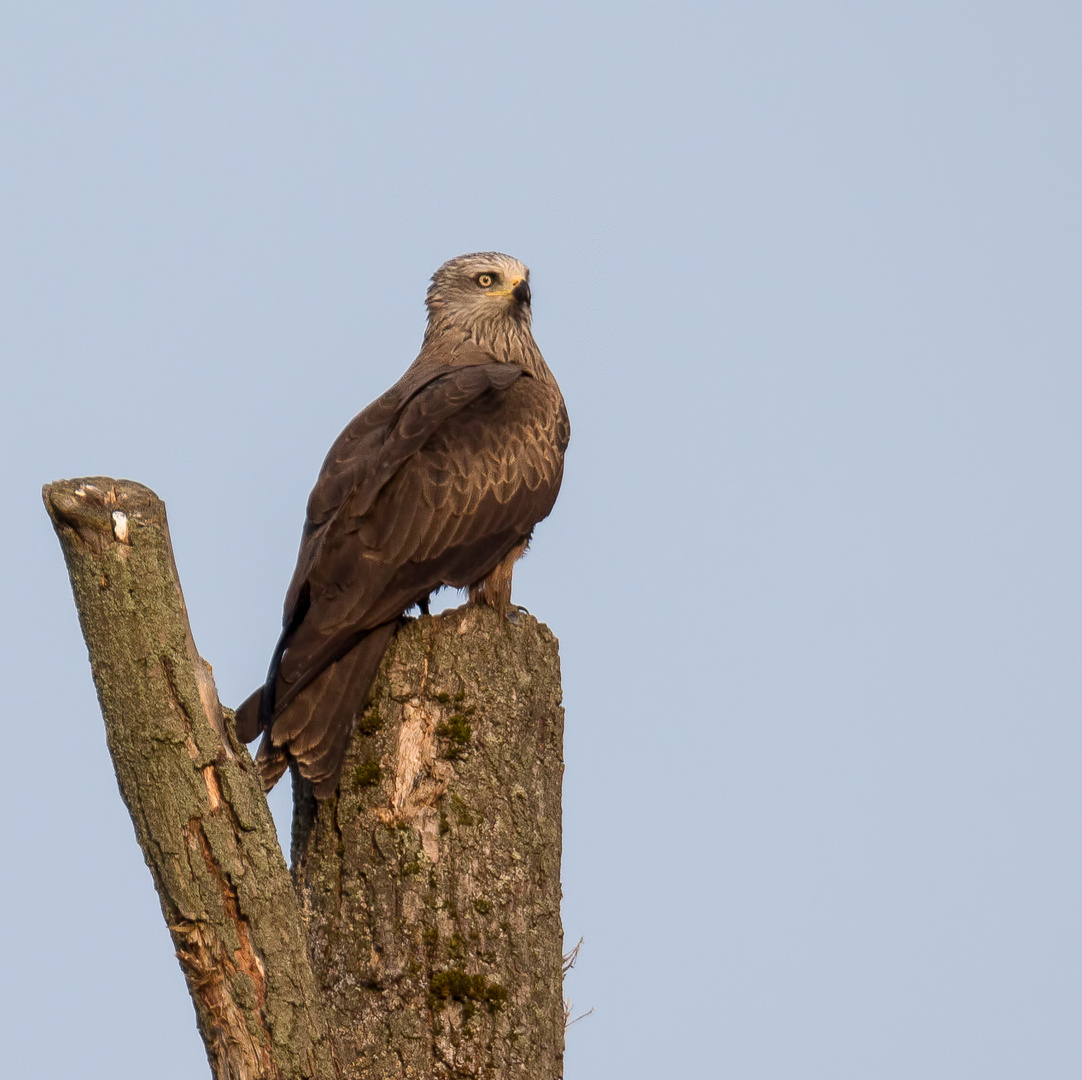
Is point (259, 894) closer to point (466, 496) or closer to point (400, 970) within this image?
point (400, 970)

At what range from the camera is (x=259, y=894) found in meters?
4.33

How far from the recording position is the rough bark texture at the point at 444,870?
511 cm

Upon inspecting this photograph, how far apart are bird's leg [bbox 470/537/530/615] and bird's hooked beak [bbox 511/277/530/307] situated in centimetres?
248

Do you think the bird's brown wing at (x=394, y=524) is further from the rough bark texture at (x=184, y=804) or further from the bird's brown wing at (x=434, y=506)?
the rough bark texture at (x=184, y=804)

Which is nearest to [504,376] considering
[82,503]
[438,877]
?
[438,877]

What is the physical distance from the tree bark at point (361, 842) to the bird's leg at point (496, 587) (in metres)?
0.62

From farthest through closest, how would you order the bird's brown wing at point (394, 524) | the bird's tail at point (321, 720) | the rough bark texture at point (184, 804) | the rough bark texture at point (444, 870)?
the bird's brown wing at point (394, 524) < the bird's tail at point (321, 720) < the rough bark texture at point (444, 870) < the rough bark texture at point (184, 804)

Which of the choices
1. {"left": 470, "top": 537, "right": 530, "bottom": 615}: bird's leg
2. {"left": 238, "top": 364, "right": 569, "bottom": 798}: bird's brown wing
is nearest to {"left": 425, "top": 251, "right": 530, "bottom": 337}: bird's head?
{"left": 238, "top": 364, "right": 569, "bottom": 798}: bird's brown wing

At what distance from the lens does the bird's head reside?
884cm

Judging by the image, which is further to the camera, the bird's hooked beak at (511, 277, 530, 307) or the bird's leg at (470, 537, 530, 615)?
the bird's hooked beak at (511, 277, 530, 307)

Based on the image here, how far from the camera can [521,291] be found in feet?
29.0

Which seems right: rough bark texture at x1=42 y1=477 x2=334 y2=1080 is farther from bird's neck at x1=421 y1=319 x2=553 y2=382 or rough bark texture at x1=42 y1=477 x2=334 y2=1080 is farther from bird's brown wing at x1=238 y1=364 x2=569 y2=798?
bird's neck at x1=421 y1=319 x2=553 y2=382

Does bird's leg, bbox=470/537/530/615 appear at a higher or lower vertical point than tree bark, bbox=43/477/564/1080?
higher

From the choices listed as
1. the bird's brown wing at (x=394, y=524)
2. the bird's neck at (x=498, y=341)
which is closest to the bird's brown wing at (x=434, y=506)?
the bird's brown wing at (x=394, y=524)
